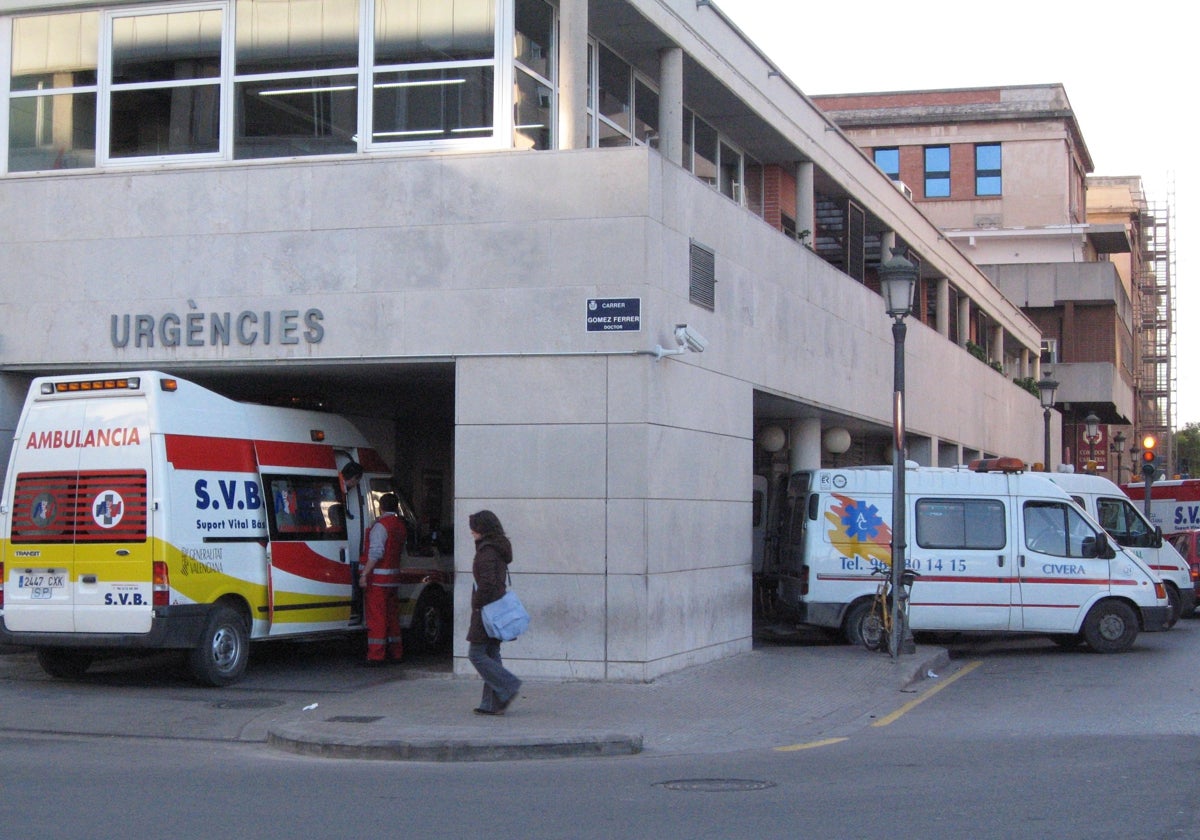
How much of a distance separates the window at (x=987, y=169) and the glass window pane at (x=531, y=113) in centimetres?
4434

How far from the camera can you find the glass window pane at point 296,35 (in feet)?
50.8

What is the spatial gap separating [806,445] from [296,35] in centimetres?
1067

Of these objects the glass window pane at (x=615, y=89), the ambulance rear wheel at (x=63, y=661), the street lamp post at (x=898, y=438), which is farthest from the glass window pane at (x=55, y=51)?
the street lamp post at (x=898, y=438)

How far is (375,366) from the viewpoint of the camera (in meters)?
15.0

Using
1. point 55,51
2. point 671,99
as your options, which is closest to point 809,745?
point 671,99

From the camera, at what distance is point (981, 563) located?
708 inches

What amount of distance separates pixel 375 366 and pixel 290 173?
7.50ft

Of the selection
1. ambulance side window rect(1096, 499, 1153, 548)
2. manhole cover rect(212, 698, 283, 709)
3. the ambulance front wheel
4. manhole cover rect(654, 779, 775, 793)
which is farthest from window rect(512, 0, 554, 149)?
ambulance side window rect(1096, 499, 1153, 548)

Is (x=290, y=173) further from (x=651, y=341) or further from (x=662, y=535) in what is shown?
(x=662, y=535)

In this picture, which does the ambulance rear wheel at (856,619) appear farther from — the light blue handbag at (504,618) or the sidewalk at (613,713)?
the light blue handbag at (504,618)

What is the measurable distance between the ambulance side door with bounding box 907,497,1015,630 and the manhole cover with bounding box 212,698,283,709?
871 cm

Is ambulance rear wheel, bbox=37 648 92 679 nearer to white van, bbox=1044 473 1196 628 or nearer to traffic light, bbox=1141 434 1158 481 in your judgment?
white van, bbox=1044 473 1196 628

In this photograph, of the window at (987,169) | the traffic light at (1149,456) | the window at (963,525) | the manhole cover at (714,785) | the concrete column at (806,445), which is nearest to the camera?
the manhole cover at (714,785)

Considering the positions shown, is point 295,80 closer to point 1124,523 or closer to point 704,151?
point 704,151
